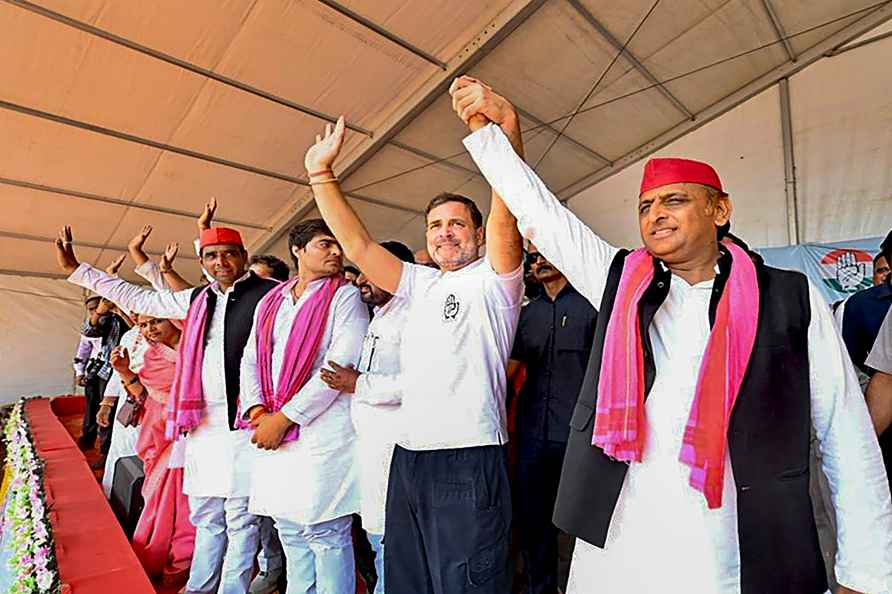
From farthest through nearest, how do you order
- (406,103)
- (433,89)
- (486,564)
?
(406,103)
(433,89)
(486,564)

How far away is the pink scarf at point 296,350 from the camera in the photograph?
185 centimetres

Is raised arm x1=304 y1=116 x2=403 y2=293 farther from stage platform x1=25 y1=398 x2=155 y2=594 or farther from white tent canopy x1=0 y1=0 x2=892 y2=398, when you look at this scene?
white tent canopy x1=0 y1=0 x2=892 y2=398

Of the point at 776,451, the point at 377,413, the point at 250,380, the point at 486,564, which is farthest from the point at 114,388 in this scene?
the point at 776,451

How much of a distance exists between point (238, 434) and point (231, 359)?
0.32m

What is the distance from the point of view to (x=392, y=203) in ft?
24.5

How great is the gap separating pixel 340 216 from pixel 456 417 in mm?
687

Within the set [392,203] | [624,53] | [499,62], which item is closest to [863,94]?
[624,53]

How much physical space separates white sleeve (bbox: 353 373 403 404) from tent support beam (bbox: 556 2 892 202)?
260 inches

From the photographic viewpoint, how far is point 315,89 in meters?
5.12

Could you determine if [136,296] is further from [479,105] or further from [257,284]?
[479,105]

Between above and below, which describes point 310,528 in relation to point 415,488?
below

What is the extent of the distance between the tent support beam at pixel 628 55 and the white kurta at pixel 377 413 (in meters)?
4.34

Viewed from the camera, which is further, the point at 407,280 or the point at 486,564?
the point at 407,280

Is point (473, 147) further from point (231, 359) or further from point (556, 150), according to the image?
point (556, 150)
